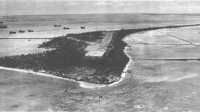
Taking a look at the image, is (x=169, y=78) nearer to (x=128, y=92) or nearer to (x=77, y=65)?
(x=128, y=92)

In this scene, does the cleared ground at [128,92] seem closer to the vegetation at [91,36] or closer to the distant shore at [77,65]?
the distant shore at [77,65]

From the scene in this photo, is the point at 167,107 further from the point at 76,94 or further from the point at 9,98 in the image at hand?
the point at 9,98

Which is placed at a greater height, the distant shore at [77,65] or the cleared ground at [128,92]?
the cleared ground at [128,92]

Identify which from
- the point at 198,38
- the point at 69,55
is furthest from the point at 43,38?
the point at 198,38

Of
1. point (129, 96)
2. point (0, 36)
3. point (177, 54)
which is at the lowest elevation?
point (0, 36)

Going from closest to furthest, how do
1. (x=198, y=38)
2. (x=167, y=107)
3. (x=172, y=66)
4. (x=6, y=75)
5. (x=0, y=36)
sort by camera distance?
1. (x=167, y=107)
2. (x=6, y=75)
3. (x=172, y=66)
4. (x=198, y=38)
5. (x=0, y=36)

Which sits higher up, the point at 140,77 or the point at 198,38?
the point at 140,77

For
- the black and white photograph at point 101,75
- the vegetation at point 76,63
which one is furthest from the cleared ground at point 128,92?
the vegetation at point 76,63
